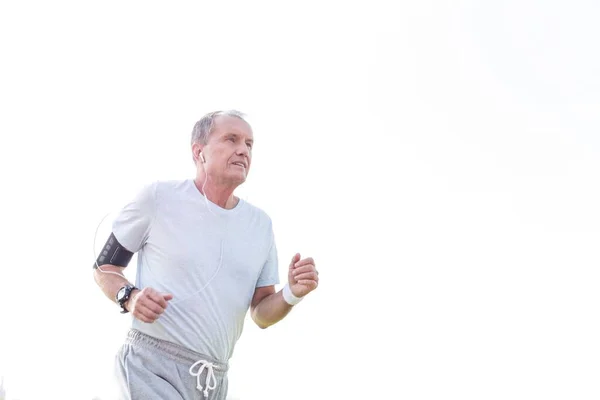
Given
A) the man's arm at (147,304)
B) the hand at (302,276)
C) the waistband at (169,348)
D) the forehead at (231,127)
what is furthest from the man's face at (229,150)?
the waistband at (169,348)

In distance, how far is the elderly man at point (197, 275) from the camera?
15.2 ft

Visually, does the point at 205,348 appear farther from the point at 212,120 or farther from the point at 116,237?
the point at 212,120

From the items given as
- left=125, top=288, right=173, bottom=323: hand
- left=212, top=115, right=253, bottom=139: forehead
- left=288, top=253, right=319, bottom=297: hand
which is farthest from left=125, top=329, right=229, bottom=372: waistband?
left=212, top=115, right=253, bottom=139: forehead

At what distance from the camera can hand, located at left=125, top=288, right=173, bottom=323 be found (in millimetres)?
4281

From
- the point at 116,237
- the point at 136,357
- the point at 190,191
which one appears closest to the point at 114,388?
the point at 136,357

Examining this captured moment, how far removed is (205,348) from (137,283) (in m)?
0.60

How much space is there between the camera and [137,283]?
4.93 m

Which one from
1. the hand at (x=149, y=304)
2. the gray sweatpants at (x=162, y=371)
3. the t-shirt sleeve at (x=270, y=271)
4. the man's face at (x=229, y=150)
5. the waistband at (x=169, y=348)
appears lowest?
the gray sweatpants at (x=162, y=371)

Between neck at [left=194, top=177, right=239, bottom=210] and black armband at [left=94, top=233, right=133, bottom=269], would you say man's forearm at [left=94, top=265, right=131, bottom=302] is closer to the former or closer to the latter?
black armband at [left=94, top=233, right=133, bottom=269]

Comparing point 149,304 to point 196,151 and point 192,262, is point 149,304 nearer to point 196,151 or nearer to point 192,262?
point 192,262


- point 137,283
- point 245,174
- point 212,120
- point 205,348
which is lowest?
point 205,348

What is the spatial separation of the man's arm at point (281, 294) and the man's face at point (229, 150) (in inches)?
27.2

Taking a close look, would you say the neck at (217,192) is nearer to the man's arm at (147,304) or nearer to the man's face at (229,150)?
the man's face at (229,150)

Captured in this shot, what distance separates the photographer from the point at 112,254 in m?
4.83
